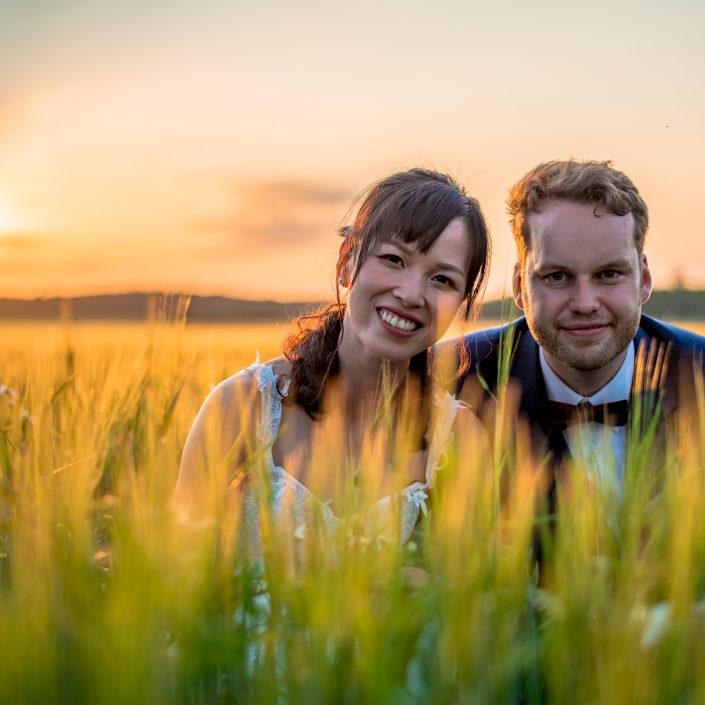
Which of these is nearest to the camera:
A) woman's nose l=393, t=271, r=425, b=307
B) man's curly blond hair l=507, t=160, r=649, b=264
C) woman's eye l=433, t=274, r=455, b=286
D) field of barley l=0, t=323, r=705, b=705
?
field of barley l=0, t=323, r=705, b=705

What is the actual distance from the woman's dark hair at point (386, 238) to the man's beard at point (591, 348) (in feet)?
1.01

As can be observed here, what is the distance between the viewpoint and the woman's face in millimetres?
2244

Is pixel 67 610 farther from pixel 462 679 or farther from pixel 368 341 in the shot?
pixel 368 341

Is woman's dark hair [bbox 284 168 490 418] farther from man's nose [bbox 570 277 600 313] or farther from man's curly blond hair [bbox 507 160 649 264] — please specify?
man's curly blond hair [bbox 507 160 649 264]

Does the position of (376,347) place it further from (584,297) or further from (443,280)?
(584,297)

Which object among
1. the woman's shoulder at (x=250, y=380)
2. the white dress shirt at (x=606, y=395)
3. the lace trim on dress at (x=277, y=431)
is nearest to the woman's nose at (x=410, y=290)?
the lace trim on dress at (x=277, y=431)

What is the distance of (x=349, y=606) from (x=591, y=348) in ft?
6.00

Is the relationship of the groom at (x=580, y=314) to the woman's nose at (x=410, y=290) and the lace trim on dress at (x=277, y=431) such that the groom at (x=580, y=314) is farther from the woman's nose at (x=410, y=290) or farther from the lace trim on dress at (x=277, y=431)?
the woman's nose at (x=410, y=290)

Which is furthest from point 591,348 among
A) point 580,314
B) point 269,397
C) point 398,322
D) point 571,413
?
point 269,397

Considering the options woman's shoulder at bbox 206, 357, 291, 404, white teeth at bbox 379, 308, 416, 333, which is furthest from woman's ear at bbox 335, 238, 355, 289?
woman's shoulder at bbox 206, 357, 291, 404

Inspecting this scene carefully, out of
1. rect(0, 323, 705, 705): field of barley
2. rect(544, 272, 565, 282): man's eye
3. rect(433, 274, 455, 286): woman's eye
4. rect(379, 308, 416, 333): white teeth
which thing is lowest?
rect(0, 323, 705, 705): field of barley

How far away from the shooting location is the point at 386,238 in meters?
2.28

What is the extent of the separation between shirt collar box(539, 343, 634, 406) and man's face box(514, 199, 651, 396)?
66 mm

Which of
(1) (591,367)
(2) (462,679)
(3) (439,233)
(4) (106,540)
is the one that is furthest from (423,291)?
(2) (462,679)
